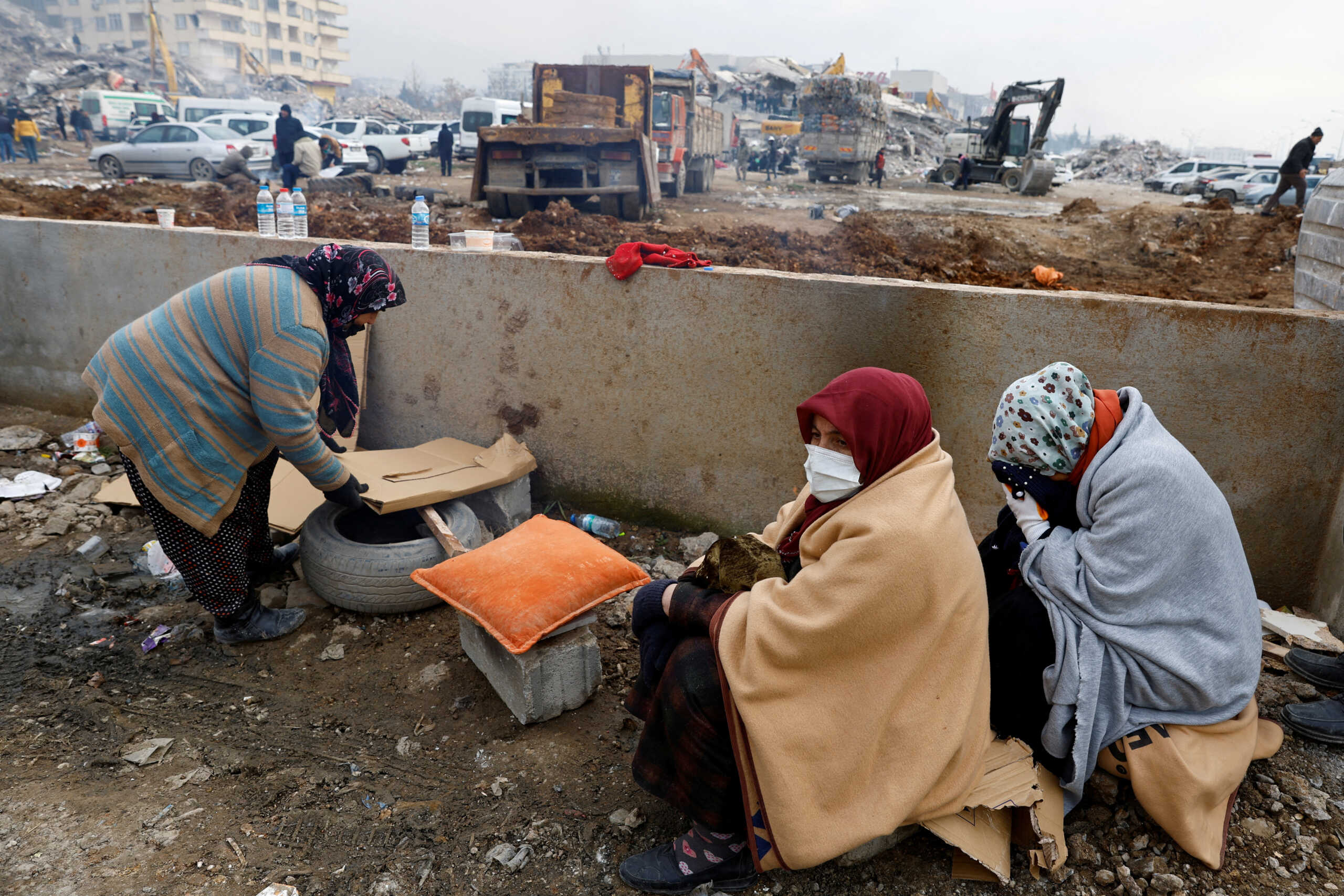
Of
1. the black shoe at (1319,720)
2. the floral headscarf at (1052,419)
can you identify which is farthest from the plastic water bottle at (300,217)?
the black shoe at (1319,720)

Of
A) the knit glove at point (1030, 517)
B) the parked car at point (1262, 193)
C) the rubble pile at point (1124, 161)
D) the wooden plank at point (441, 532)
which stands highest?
the rubble pile at point (1124, 161)

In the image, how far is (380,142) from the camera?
21.8 m

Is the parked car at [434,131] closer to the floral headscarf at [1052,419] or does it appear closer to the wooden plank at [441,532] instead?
the wooden plank at [441,532]

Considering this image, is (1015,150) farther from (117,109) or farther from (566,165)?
(117,109)

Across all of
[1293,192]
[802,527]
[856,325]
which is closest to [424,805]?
[802,527]

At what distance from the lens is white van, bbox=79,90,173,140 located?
26.7m

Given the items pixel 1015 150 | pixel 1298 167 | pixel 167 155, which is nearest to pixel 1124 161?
pixel 1015 150

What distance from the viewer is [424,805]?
2.41 metres

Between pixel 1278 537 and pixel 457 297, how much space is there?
12.7 ft

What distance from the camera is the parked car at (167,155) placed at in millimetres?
17422

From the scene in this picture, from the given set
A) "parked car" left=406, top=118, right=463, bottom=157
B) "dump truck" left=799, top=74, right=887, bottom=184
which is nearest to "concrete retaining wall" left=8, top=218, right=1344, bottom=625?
"dump truck" left=799, top=74, right=887, bottom=184

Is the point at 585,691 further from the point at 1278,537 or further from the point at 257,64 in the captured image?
the point at 257,64

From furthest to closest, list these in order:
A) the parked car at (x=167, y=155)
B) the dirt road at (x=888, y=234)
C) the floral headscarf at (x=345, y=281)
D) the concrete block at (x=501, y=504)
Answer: the parked car at (x=167, y=155), the dirt road at (x=888, y=234), the concrete block at (x=501, y=504), the floral headscarf at (x=345, y=281)

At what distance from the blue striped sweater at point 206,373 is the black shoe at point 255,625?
1.81ft
